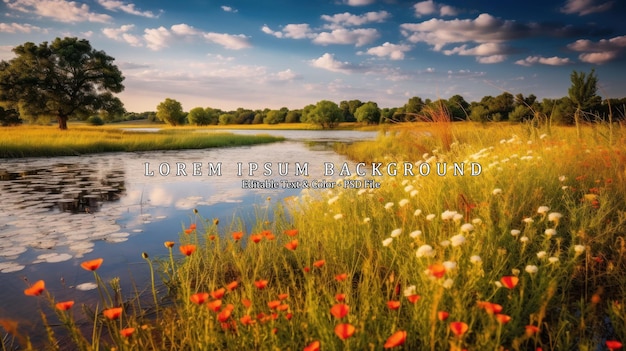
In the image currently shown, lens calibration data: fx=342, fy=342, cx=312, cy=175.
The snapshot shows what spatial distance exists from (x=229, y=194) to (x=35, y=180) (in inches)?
221

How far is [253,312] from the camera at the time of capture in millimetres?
2158

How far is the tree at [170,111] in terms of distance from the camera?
6475 centimetres

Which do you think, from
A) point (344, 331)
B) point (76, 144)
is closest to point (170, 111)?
point (76, 144)

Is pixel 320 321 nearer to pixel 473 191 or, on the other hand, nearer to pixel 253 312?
pixel 253 312

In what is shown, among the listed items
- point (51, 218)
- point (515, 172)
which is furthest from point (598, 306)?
point (51, 218)

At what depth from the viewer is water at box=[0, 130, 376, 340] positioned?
338 centimetres

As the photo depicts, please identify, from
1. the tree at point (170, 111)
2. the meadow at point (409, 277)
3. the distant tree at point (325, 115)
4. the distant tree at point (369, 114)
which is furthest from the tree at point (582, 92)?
the tree at point (170, 111)

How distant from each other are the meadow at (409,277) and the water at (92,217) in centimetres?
22

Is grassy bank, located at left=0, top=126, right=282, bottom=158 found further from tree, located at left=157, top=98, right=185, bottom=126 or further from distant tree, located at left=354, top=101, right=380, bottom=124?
distant tree, located at left=354, top=101, right=380, bottom=124

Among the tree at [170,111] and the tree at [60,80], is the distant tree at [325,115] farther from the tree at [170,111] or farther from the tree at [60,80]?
the tree at [60,80]

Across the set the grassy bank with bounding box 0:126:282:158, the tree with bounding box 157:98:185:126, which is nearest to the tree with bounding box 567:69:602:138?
the grassy bank with bounding box 0:126:282:158

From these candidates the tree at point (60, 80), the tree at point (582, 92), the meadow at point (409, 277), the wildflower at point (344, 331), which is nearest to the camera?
the wildflower at point (344, 331)

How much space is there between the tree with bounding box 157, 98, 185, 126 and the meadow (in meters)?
65.7

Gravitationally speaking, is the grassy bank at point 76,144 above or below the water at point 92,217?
above
